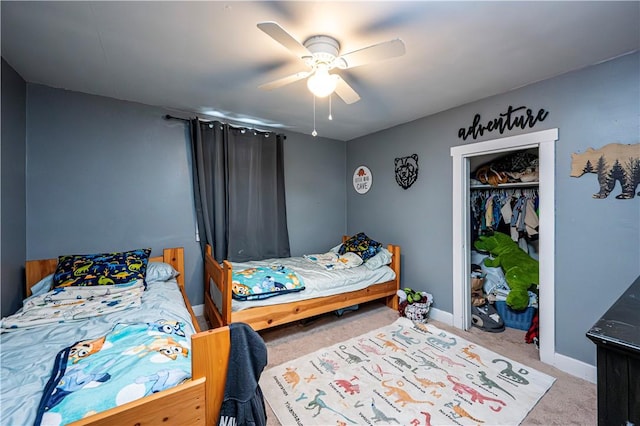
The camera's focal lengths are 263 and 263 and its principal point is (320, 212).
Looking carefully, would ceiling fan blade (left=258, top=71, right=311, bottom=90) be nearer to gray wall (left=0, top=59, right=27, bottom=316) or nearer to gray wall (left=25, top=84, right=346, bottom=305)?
gray wall (left=25, top=84, right=346, bottom=305)

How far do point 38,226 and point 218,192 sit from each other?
155 centimetres

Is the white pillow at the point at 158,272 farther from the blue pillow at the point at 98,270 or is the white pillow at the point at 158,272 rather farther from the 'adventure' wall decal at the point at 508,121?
the 'adventure' wall decal at the point at 508,121

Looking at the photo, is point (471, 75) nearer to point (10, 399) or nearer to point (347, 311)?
point (347, 311)

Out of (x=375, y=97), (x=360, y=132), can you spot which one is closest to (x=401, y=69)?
(x=375, y=97)

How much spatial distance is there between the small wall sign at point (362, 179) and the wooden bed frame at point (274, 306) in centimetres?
100

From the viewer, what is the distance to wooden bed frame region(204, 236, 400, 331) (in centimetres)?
222

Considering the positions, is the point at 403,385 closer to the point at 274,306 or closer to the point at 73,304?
the point at 274,306

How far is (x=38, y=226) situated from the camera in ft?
7.64

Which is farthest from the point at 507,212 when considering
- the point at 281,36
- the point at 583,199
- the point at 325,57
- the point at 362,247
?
the point at 281,36

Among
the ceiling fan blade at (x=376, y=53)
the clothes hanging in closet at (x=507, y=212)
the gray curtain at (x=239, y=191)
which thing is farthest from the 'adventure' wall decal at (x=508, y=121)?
the gray curtain at (x=239, y=191)

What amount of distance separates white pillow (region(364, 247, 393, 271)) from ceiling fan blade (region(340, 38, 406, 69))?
7.17ft

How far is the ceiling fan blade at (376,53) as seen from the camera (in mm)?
1328

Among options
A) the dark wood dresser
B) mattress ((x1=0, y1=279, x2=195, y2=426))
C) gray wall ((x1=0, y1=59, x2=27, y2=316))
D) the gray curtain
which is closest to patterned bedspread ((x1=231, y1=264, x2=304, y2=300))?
mattress ((x1=0, y1=279, x2=195, y2=426))

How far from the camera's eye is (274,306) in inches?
94.2
